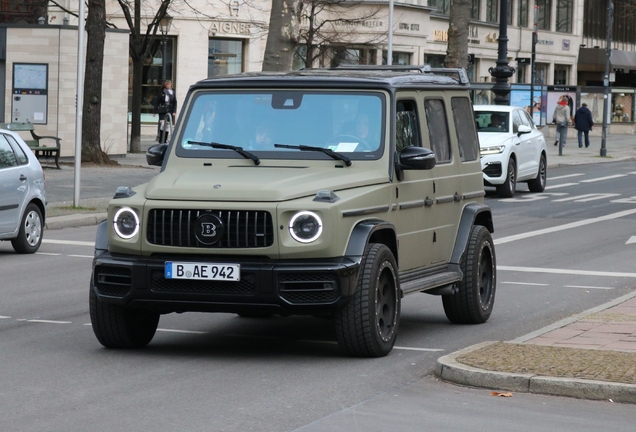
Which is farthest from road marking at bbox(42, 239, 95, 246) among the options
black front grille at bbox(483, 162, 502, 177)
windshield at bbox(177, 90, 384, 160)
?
A: black front grille at bbox(483, 162, 502, 177)

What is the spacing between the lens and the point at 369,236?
857 centimetres

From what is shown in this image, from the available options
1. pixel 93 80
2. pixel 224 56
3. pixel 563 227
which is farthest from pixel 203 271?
pixel 224 56

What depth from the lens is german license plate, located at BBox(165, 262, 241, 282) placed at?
27.2 ft

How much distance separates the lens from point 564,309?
1162cm

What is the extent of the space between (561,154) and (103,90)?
17644mm

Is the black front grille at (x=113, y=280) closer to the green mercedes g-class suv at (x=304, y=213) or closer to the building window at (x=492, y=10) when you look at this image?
the green mercedes g-class suv at (x=304, y=213)

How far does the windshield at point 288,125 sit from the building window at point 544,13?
70359 millimetres

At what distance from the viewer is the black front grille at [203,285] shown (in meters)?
8.30

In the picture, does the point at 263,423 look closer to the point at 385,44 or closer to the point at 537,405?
the point at 537,405

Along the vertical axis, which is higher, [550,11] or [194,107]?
[550,11]

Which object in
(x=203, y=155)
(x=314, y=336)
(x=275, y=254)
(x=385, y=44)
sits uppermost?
(x=385, y=44)

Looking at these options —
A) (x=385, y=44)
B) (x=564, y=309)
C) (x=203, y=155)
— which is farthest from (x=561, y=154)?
(x=203, y=155)

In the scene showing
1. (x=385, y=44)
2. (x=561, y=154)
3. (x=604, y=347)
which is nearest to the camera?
(x=604, y=347)

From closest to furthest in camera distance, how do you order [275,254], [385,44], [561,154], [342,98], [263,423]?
[263,423] < [275,254] < [342,98] < [561,154] < [385,44]
